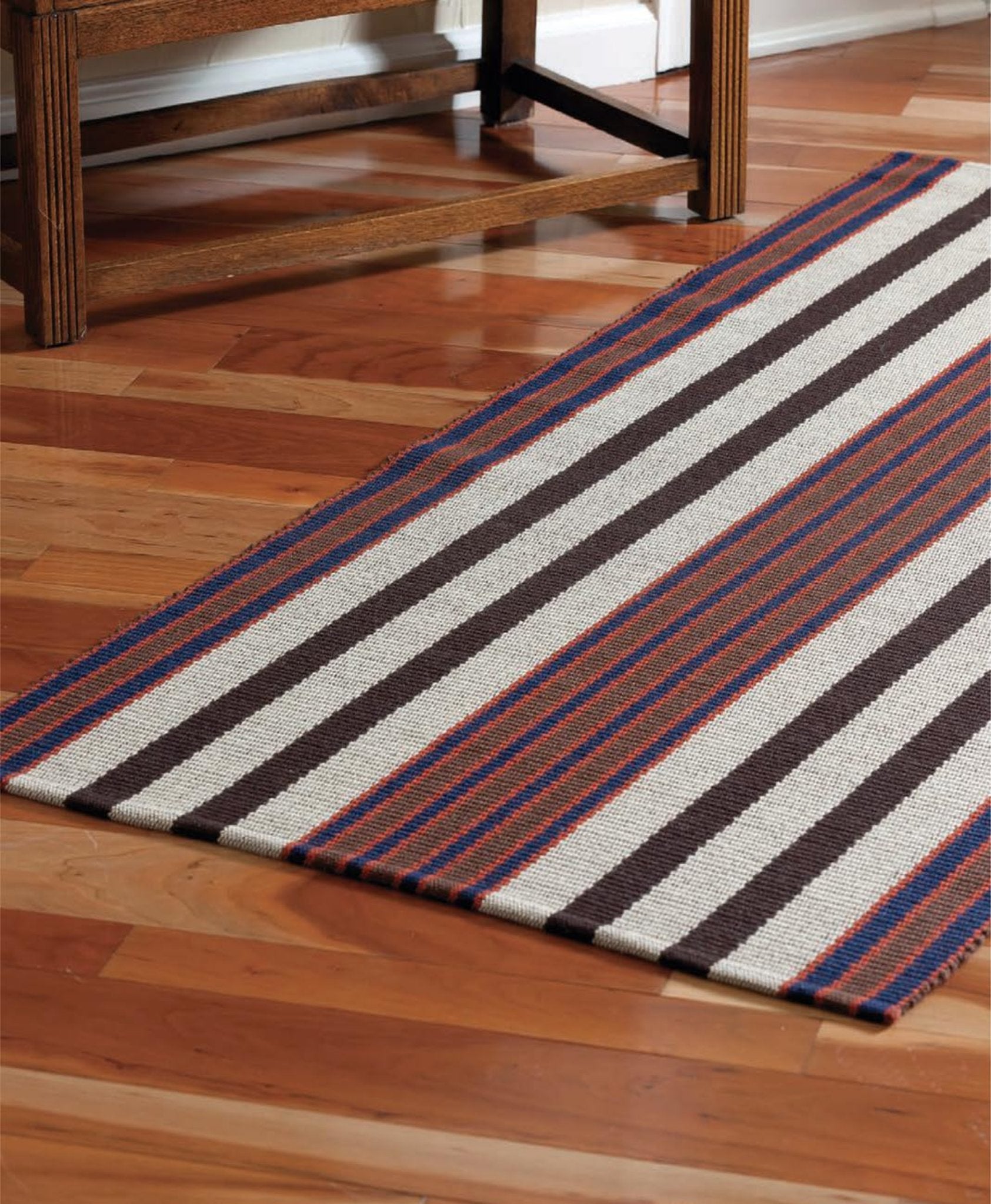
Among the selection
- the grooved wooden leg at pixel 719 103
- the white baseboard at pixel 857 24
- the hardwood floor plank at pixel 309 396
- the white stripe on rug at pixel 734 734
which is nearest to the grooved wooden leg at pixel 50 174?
the hardwood floor plank at pixel 309 396

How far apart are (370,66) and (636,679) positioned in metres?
1.51

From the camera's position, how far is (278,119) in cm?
259

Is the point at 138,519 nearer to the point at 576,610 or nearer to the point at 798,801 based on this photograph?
the point at 576,610

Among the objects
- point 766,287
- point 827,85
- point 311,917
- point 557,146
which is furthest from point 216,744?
point 827,85

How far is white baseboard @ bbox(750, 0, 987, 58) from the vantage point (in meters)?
3.14

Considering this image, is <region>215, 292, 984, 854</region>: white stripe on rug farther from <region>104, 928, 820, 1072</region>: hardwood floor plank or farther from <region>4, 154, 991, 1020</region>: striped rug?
<region>104, 928, 820, 1072</region>: hardwood floor plank

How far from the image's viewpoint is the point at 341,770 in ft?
4.72

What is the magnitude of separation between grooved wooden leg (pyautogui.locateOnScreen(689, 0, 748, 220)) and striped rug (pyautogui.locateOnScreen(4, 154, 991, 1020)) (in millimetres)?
401

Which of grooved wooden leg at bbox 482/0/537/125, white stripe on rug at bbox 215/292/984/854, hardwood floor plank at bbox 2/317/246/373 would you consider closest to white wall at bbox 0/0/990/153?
grooved wooden leg at bbox 482/0/537/125

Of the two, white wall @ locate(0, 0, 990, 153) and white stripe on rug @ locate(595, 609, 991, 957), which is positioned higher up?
white wall @ locate(0, 0, 990, 153)

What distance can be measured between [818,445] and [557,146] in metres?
0.96

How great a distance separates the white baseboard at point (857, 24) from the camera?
3.14 metres

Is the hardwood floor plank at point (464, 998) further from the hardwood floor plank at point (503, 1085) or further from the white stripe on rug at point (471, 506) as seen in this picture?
the white stripe on rug at point (471, 506)

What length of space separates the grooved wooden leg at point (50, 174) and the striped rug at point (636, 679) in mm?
478
